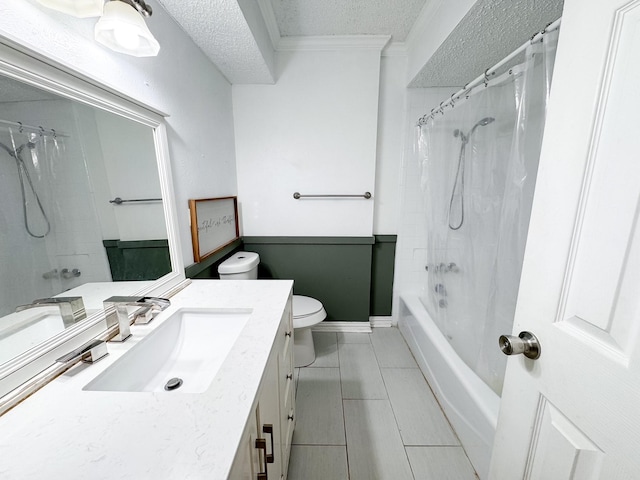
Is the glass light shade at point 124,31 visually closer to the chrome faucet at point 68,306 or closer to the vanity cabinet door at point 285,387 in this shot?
the chrome faucet at point 68,306

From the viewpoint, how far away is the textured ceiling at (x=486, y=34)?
1105 mm

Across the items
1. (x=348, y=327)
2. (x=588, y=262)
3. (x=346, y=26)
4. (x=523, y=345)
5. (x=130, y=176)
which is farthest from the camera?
(x=348, y=327)

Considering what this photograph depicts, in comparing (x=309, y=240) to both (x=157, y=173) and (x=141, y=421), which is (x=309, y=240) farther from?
(x=141, y=421)

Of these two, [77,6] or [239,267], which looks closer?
[77,6]

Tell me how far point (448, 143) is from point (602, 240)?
1.46 meters

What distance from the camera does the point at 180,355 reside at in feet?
3.08

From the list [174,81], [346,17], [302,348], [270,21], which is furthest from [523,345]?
[270,21]

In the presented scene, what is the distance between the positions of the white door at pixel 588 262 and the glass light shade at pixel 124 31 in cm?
110

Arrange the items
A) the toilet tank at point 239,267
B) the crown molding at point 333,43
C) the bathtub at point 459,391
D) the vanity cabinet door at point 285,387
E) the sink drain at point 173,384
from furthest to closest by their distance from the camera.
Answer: the crown molding at point 333,43
the toilet tank at point 239,267
the bathtub at point 459,391
the vanity cabinet door at point 285,387
the sink drain at point 173,384

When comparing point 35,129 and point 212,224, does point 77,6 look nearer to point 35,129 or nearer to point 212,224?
point 35,129

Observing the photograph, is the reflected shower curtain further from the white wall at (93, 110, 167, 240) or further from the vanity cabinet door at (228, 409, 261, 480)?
the white wall at (93, 110, 167, 240)

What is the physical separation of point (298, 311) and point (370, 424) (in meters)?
0.78

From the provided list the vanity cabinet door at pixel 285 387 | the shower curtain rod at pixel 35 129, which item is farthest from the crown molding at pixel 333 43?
the vanity cabinet door at pixel 285 387

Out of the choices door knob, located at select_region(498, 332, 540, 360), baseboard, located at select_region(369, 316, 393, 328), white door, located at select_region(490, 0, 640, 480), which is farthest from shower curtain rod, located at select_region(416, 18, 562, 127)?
baseboard, located at select_region(369, 316, 393, 328)
